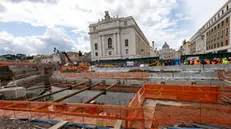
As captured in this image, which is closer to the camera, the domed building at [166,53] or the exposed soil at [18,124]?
the exposed soil at [18,124]

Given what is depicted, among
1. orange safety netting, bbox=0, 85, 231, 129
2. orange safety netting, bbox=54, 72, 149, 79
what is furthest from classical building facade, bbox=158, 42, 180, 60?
orange safety netting, bbox=0, 85, 231, 129

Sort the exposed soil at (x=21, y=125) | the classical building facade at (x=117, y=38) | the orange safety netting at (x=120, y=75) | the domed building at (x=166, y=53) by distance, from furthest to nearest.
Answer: the domed building at (x=166, y=53) < the classical building facade at (x=117, y=38) < the orange safety netting at (x=120, y=75) < the exposed soil at (x=21, y=125)

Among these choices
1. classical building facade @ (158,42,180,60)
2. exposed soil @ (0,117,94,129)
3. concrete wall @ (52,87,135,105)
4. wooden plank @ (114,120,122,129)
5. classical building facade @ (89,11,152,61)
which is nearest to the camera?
wooden plank @ (114,120,122,129)

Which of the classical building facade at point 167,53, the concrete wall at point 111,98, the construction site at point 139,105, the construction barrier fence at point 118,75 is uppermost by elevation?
the classical building facade at point 167,53

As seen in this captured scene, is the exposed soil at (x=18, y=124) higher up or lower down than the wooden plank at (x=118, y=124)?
lower down

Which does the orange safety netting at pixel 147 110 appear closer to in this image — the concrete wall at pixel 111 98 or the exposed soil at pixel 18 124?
the exposed soil at pixel 18 124

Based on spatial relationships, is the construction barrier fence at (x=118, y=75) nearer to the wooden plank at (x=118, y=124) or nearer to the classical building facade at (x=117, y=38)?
the wooden plank at (x=118, y=124)

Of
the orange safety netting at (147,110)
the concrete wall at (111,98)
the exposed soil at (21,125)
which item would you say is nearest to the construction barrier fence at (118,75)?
the concrete wall at (111,98)

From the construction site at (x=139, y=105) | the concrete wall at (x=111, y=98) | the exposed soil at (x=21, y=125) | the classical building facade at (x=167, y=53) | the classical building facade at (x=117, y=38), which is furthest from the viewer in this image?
the classical building facade at (x=167, y=53)

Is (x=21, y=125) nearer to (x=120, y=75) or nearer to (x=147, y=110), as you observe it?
(x=147, y=110)

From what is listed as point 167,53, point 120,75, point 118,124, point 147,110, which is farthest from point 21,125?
point 167,53

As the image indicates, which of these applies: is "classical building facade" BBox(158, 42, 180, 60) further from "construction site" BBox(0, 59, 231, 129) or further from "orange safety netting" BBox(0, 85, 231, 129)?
"orange safety netting" BBox(0, 85, 231, 129)

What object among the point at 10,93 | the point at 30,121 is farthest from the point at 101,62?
the point at 30,121

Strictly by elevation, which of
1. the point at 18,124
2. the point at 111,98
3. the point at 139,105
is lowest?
the point at 111,98
